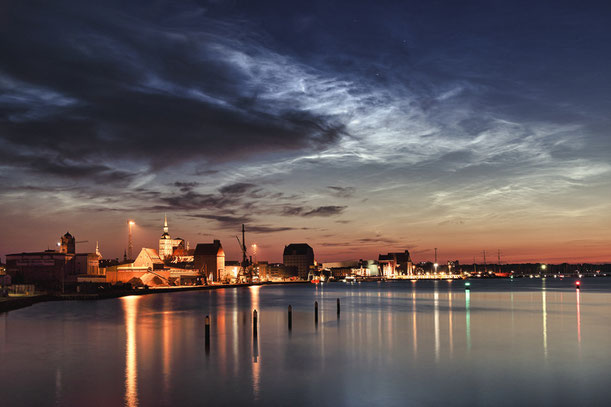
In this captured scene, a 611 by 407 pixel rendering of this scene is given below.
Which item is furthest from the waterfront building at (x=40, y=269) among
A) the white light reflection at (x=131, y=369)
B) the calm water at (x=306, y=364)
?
the white light reflection at (x=131, y=369)

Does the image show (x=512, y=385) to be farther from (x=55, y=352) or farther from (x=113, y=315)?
(x=113, y=315)

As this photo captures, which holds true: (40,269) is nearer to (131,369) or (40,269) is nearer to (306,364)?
(131,369)

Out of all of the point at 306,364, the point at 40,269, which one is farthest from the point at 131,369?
the point at 40,269

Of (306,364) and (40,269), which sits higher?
(40,269)

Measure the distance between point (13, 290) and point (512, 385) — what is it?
110 metres

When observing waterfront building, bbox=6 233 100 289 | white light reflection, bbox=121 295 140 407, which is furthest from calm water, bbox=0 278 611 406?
waterfront building, bbox=6 233 100 289

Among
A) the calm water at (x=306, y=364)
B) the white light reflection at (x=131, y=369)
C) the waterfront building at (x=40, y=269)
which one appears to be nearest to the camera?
the white light reflection at (x=131, y=369)

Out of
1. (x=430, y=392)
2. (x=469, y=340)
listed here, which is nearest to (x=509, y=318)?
(x=469, y=340)

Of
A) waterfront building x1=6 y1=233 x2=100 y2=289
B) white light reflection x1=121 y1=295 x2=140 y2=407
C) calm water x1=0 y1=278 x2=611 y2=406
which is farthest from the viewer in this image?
waterfront building x1=6 y1=233 x2=100 y2=289

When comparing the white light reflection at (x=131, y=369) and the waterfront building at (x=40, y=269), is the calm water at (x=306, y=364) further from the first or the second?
the waterfront building at (x=40, y=269)

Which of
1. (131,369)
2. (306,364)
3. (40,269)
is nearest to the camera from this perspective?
(131,369)

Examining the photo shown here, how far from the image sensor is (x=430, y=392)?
25.1 metres

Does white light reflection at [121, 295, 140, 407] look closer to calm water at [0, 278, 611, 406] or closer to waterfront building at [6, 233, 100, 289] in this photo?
calm water at [0, 278, 611, 406]

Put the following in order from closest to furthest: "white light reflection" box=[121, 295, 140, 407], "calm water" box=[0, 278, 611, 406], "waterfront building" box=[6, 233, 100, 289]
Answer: "white light reflection" box=[121, 295, 140, 407] < "calm water" box=[0, 278, 611, 406] < "waterfront building" box=[6, 233, 100, 289]
